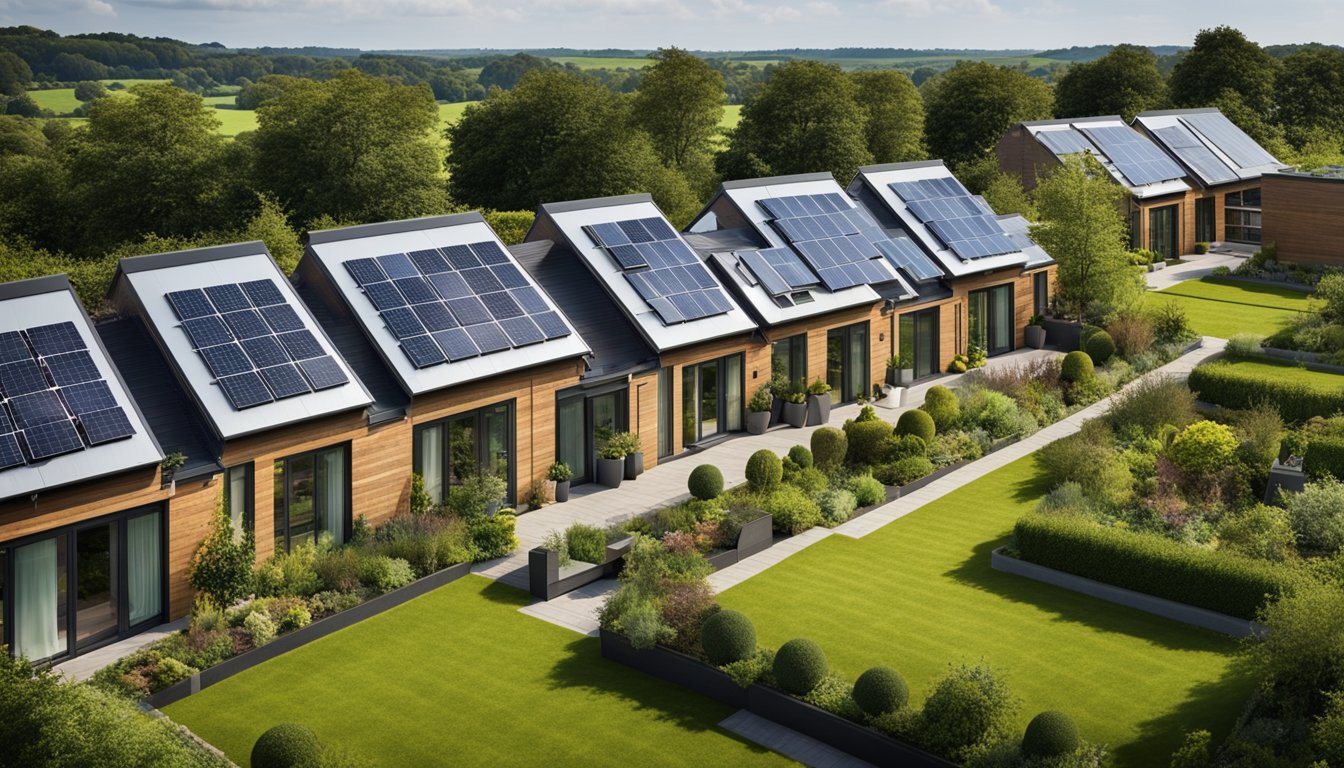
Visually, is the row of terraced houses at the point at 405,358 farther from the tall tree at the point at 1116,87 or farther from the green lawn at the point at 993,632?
the tall tree at the point at 1116,87

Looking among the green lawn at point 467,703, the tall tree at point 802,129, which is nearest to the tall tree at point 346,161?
the tall tree at point 802,129

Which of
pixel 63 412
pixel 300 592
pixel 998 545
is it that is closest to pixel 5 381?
pixel 63 412

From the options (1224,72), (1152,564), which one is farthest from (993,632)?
(1224,72)

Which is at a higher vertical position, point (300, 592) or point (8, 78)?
point (8, 78)

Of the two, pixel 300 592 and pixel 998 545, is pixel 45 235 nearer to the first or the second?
pixel 300 592

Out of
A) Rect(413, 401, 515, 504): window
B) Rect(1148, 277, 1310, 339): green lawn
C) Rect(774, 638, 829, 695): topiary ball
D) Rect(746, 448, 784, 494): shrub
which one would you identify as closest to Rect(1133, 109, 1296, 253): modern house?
Rect(1148, 277, 1310, 339): green lawn

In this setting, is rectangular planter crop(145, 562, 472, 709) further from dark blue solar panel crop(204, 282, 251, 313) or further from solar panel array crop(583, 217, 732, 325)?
solar panel array crop(583, 217, 732, 325)

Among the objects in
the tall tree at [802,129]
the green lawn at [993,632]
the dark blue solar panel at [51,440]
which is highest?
the tall tree at [802,129]
